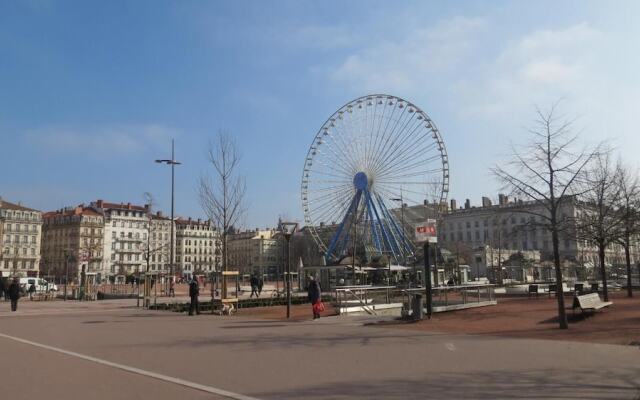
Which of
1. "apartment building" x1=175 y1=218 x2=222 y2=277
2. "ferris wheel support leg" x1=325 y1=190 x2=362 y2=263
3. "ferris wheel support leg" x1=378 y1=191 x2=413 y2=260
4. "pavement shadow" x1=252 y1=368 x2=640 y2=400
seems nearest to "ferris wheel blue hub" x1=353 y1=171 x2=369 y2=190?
"ferris wheel support leg" x1=325 y1=190 x2=362 y2=263

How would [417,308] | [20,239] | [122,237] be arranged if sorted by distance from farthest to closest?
1. [122,237]
2. [20,239]
3. [417,308]

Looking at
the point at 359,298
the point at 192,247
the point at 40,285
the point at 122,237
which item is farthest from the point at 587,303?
the point at 192,247

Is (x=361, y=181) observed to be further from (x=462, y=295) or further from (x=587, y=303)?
(x=587, y=303)

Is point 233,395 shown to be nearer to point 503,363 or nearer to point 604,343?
point 503,363

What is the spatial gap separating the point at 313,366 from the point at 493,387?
3.43 m

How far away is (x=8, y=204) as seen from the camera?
423 feet

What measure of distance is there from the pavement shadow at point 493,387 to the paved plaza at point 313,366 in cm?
2

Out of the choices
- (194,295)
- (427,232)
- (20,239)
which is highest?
(20,239)

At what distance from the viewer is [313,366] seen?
10.3m

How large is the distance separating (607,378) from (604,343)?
4532mm

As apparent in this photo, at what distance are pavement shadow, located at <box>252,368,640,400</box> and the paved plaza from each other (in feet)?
0.05

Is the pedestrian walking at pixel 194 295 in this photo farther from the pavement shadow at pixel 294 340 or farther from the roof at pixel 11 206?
the roof at pixel 11 206

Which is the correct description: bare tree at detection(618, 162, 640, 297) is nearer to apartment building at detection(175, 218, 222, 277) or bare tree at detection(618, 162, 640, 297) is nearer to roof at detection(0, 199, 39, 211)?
roof at detection(0, 199, 39, 211)

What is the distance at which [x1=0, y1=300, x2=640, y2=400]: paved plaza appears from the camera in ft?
26.8
